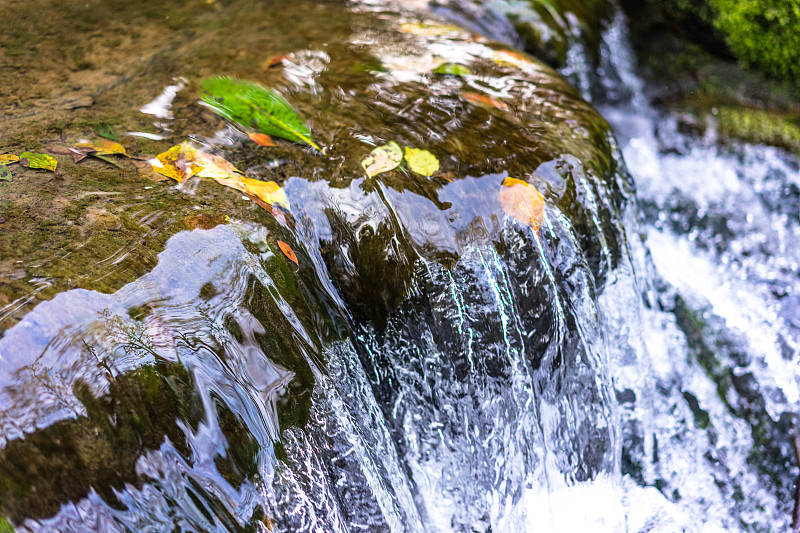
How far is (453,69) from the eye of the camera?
8.87ft

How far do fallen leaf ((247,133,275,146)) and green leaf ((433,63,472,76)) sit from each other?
944mm

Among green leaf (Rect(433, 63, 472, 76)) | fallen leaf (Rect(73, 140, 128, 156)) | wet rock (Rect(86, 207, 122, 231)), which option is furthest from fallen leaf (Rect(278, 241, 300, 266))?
green leaf (Rect(433, 63, 472, 76))

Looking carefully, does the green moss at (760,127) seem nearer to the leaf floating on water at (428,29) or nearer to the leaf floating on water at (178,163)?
the leaf floating on water at (428,29)

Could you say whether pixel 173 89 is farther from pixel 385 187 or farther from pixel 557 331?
pixel 557 331

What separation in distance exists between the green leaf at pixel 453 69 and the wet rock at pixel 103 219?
5.41 ft

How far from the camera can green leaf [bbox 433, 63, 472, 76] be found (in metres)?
2.68

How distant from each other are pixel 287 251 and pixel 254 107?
812 mm

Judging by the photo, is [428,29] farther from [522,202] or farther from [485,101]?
[522,202]

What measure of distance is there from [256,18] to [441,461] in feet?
8.42

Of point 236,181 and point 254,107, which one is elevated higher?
point 254,107

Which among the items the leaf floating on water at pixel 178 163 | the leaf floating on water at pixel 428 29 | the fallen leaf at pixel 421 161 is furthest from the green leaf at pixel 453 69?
the leaf floating on water at pixel 178 163

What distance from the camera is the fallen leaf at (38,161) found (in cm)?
194


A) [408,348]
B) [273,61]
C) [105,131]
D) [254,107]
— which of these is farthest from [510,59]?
[105,131]

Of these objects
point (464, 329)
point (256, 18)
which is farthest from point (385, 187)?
point (256, 18)
